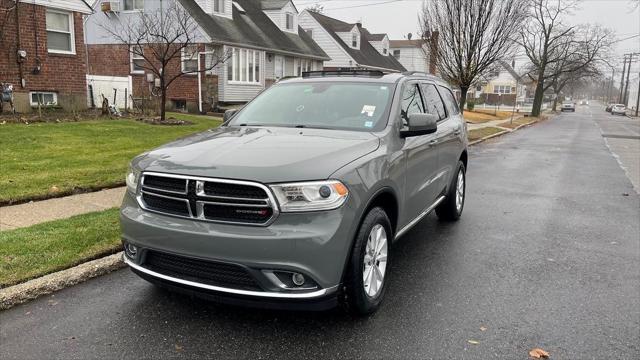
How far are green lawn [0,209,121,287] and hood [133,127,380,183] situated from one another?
1.45 meters

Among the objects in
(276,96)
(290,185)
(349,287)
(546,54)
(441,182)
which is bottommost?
(349,287)

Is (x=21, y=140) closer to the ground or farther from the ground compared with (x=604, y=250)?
farther from the ground

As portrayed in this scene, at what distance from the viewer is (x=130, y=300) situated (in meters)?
4.02

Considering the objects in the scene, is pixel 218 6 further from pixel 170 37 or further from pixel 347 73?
pixel 347 73

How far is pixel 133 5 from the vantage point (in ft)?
79.1

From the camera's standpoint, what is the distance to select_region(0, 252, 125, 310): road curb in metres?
3.88

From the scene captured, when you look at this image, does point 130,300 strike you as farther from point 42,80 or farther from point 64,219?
point 42,80

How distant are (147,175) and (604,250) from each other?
16.4 ft

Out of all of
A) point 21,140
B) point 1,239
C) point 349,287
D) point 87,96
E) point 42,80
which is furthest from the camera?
point 87,96

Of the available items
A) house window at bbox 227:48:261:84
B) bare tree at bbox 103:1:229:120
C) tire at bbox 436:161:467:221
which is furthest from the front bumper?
house window at bbox 227:48:261:84

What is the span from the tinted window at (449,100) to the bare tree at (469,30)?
1115 cm

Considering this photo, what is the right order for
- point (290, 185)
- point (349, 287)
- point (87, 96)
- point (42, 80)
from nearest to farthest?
point (290, 185) < point (349, 287) < point (42, 80) < point (87, 96)

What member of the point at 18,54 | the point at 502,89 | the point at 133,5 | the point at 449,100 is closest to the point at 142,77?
the point at 133,5

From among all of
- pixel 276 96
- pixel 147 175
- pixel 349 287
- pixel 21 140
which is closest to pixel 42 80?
pixel 21 140
